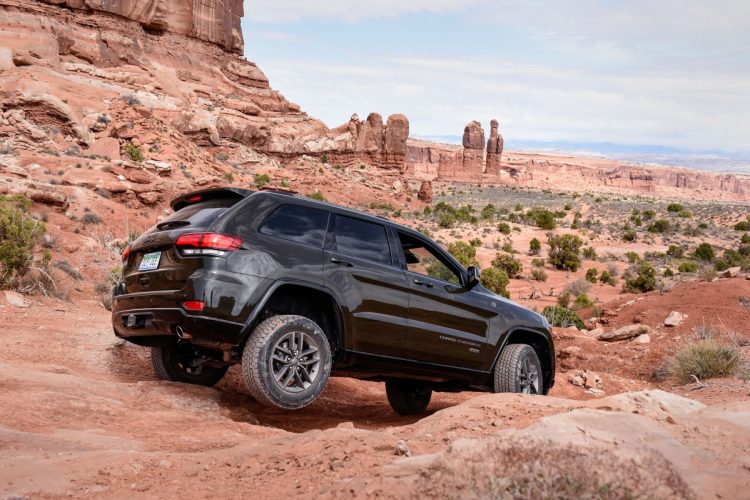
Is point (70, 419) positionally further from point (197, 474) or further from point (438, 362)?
point (438, 362)

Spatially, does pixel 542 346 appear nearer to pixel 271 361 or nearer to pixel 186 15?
pixel 271 361

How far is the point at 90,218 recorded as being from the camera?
20031mm

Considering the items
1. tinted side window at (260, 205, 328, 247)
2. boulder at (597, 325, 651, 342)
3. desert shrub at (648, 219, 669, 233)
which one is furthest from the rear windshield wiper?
desert shrub at (648, 219, 669, 233)

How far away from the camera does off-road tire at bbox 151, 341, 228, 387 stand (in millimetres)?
6812

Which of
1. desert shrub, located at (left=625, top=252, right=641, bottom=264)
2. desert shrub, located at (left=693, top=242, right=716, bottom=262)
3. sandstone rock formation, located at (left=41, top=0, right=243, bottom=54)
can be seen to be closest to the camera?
desert shrub, located at (left=625, top=252, right=641, bottom=264)

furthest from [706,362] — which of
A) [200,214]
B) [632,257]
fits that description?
[632,257]

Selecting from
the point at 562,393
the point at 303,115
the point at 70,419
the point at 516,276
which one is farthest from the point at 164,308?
the point at 303,115

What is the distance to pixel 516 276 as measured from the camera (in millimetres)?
29656

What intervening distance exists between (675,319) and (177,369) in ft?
39.8

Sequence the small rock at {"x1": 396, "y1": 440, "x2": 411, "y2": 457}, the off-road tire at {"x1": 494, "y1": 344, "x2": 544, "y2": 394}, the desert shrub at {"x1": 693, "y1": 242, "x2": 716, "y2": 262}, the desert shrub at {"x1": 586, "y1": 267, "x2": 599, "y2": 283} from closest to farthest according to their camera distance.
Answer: the small rock at {"x1": 396, "y1": 440, "x2": 411, "y2": 457} < the off-road tire at {"x1": 494, "y1": 344, "x2": 544, "y2": 394} < the desert shrub at {"x1": 586, "y1": 267, "x2": 599, "y2": 283} < the desert shrub at {"x1": 693, "y1": 242, "x2": 716, "y2": 262}

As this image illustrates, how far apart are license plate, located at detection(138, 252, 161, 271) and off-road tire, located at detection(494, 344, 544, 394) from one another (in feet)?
12.0

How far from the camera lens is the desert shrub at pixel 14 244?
10523mm

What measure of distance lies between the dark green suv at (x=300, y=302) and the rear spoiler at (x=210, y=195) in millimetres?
13

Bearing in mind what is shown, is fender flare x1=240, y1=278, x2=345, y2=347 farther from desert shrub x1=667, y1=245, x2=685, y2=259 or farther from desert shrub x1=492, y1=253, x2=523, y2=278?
desert shrub x1=667, y1=245, x2=685, y2=259
